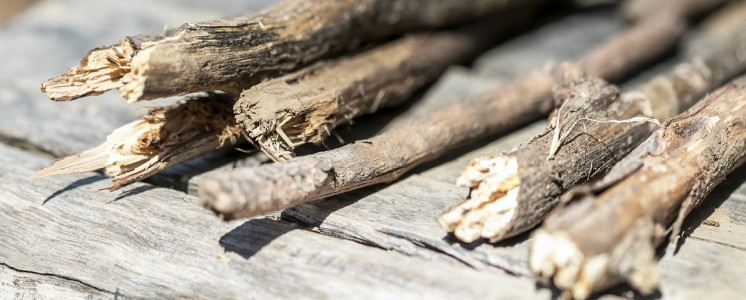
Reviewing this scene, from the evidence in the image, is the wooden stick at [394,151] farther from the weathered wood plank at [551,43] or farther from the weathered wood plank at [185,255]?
the weathered wood plank at [551,43]

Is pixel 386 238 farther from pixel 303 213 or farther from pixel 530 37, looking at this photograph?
pixel 530 37

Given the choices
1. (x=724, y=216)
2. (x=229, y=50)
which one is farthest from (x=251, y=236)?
(x=724, y=216)

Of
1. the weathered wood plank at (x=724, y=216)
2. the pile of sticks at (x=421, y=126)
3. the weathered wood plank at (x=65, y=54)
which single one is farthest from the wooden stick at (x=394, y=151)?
the weathered wood plank at (x=65, y=54)

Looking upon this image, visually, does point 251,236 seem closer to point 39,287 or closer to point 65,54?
point 39,287

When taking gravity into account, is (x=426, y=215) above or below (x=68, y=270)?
below

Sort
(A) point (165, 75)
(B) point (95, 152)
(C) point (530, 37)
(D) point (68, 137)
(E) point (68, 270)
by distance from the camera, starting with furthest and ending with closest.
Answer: (C) point (530, 37) → (D) point (68, 137) → (B) point (95, 152) → (E) point (68, 270) → (A) point (165, 75)

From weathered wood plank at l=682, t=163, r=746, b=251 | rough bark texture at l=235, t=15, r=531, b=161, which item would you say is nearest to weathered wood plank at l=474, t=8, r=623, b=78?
rough bark texture at l=235, t=15, r=531, b=161

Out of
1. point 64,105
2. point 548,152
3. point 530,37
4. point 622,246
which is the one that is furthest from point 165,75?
point 530,37
